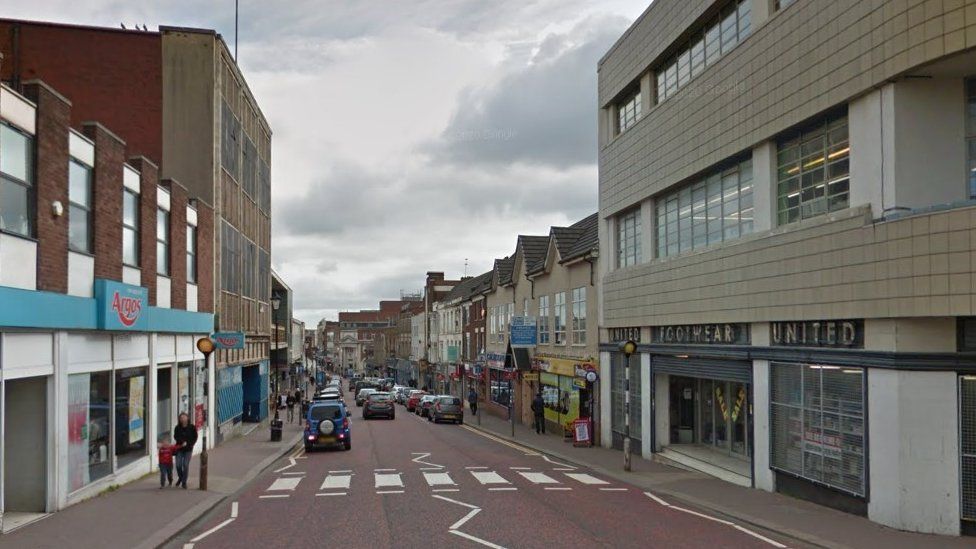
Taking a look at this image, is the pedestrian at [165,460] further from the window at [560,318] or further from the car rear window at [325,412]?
the window at [560,318]

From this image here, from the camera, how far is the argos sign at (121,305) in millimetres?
18062

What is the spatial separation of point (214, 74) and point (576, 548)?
999 inches

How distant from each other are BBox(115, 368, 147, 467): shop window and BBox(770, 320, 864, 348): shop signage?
15.2 m

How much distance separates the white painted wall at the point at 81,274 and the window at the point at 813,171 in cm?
1507

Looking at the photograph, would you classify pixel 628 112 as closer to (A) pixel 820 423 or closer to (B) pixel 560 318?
(B) pixel 560 318

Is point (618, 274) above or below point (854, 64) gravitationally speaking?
below

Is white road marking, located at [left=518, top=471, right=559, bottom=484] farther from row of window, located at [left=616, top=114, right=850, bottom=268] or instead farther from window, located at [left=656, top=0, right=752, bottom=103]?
window, located at [left=656, top=0, right=752, bottom=103]

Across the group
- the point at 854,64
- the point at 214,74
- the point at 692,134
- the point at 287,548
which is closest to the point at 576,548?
the point at 287,548

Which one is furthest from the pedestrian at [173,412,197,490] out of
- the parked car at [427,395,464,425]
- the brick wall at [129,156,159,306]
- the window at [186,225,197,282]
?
the parked car at [427,395,464,425]

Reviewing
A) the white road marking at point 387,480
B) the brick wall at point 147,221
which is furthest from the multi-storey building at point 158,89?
the white road marking at point 387,480

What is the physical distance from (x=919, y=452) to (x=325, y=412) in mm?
20303

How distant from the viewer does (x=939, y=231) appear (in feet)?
43.7

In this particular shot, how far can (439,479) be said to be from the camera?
68.0ft

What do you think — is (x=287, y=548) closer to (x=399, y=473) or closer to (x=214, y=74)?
(x=399, y=473)
